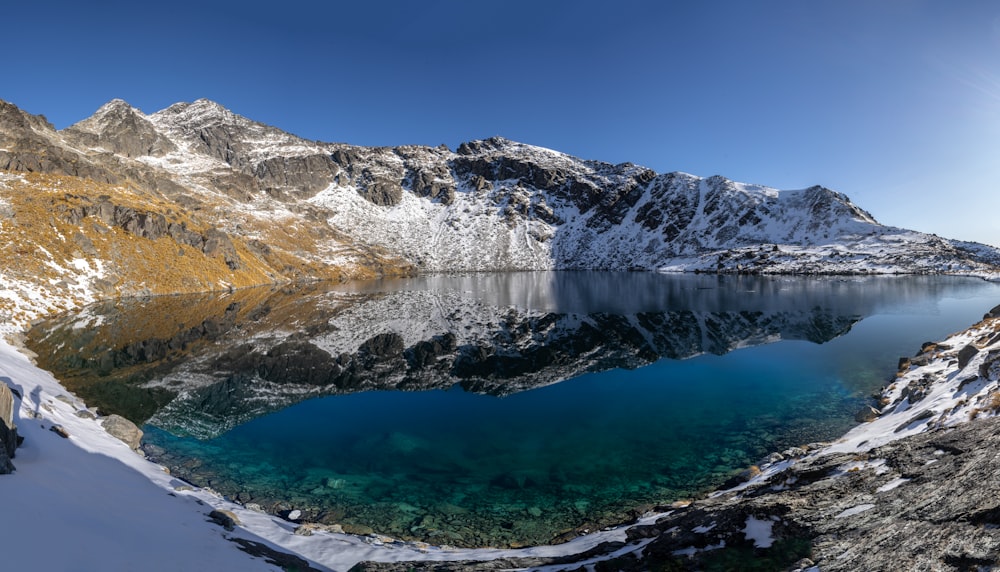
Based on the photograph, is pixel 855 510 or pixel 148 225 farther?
pixel 148 225

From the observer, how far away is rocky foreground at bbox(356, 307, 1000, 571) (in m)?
6.77

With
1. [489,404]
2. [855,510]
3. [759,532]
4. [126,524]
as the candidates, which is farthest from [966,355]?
[126,524]

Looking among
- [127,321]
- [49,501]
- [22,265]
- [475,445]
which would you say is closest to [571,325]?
[475,445]

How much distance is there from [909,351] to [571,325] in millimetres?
35290

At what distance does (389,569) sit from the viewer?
11.8 metres

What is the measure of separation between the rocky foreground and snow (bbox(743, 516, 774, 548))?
0.02 m

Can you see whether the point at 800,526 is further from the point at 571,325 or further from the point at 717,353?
the point at 571,325

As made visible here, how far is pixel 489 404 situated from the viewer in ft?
102

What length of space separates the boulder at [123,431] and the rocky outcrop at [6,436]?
34.4ft

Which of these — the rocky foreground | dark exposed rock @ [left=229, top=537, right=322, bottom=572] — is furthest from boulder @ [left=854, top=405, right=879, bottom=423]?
dark exposed rock @ [left=229, top=537, right=322, bottom=572]

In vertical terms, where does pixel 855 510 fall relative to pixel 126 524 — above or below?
above

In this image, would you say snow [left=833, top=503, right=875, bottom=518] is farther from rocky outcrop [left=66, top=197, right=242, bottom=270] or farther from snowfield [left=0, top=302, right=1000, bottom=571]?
rocky outcrop [left=66, top=197, right=242, bottom=270]

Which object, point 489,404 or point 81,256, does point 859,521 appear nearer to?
point 489,404

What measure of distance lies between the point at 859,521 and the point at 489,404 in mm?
24126
